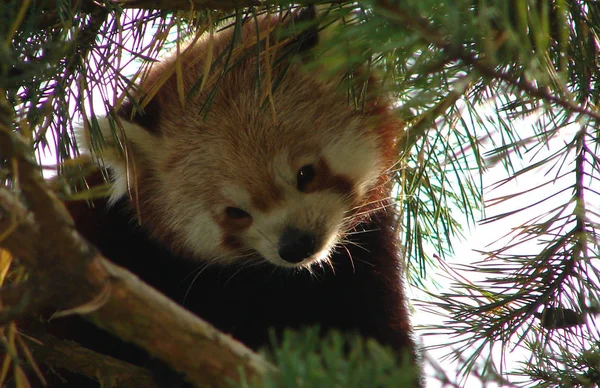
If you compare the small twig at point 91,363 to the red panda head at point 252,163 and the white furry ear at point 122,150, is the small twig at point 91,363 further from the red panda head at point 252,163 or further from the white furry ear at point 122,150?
the red panda head at point 252,163

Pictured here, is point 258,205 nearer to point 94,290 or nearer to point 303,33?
point 303,33

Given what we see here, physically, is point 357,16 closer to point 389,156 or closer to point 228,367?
point 228,367

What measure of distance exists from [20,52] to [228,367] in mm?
1293

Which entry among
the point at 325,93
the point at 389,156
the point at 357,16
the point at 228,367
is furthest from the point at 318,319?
the point at 228,367

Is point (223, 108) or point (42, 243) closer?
point (42, 243)

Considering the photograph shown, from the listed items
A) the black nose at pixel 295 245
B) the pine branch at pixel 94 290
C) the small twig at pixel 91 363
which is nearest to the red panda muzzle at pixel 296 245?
the black nose at pixel 295 245

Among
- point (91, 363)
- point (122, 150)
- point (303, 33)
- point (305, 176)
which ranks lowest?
point (91, 363)

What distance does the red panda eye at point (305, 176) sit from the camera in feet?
9.62

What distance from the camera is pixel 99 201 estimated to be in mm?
3139

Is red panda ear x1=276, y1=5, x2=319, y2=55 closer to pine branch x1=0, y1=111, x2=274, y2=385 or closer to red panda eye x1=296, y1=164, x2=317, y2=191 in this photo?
red panda eye x1=296, y1=164, x2=317, y2=191

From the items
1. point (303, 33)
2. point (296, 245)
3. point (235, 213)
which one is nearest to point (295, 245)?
point (296, 245)

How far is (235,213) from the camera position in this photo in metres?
3.02

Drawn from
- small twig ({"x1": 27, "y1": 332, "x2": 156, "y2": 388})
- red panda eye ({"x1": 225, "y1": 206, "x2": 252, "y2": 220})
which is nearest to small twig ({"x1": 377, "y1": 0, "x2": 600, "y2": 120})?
small twig ({"x1": 27, "y1": 332, "x2": 156, "y2": 388})

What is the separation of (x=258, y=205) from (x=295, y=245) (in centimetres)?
24
